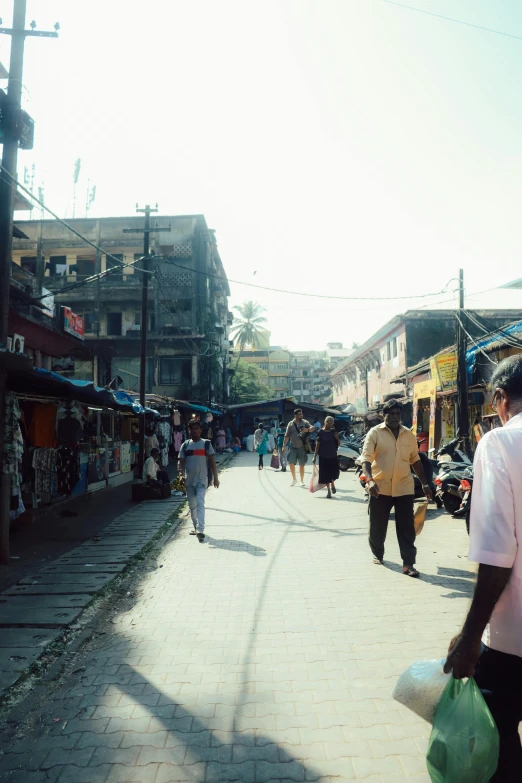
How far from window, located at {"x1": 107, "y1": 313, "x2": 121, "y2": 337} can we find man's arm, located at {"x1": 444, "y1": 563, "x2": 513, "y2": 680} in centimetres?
4216

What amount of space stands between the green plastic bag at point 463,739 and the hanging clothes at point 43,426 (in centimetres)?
1003

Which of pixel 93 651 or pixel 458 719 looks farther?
pixel 93 651

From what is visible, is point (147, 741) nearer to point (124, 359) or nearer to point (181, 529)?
point (181, 529)

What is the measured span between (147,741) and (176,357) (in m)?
39.8

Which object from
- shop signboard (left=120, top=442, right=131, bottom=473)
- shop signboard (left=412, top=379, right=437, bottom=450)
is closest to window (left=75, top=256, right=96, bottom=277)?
shop signboard (left=412, top=379, right=437, bottom=450)

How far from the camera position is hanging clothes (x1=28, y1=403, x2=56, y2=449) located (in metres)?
11.1

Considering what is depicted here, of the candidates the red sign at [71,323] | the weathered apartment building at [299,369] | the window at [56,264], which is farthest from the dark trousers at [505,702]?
the weathered apartment building at [299,369]

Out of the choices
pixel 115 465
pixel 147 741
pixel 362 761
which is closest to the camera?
pixel 362 761

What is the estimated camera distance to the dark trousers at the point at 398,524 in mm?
6820

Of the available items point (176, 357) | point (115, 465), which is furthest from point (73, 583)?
point (176, 357)

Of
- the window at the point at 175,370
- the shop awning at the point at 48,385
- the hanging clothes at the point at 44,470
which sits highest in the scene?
the window at the point at 175,370

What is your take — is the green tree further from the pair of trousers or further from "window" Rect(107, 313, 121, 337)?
the pair of trousers

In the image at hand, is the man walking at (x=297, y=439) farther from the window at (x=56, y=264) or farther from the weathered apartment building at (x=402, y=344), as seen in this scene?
the window at (x=56, y=264)

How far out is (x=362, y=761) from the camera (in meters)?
2.98
